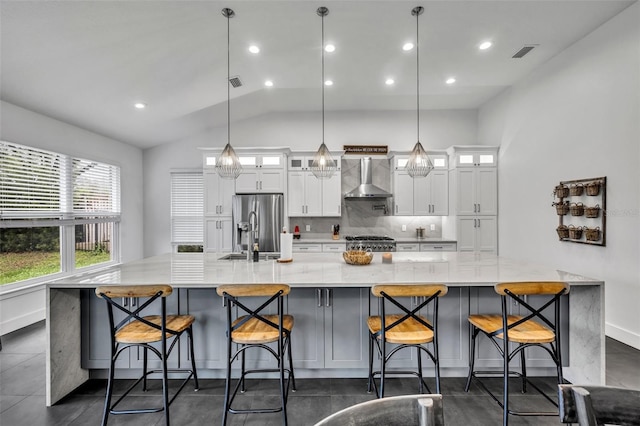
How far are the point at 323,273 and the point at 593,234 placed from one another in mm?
3215

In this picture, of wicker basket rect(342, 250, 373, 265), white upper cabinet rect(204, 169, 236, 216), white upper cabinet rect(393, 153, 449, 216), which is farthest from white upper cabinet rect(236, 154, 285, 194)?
wicker basket rect(342, 250, 373, 265)

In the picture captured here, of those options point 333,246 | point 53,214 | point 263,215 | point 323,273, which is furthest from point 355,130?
point 53,214

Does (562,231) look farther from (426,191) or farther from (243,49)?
(243,49)

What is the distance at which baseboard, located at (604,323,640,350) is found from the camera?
3.02m

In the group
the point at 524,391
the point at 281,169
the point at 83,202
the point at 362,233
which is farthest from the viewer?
the point at 362,233

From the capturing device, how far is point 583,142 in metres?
3.58

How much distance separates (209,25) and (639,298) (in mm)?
5108

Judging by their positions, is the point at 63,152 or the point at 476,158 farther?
the point at 476,158

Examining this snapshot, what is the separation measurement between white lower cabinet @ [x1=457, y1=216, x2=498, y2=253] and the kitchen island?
276 centimetres

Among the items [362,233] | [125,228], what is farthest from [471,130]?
[125,228]

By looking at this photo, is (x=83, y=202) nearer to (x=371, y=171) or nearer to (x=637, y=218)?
(x=371, y=171)

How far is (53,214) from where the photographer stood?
4.14 metres

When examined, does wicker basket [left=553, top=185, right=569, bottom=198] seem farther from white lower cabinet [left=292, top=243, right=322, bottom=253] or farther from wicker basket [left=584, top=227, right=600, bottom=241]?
white lower cabinet [left=292, top=243, right=322, bottom=253]

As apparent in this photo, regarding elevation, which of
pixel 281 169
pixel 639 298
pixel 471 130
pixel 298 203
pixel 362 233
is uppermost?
pixel 471 130
